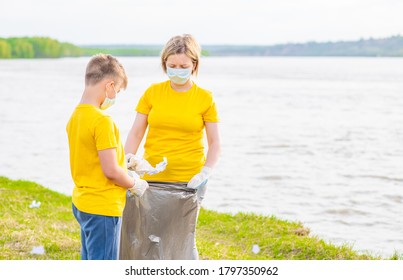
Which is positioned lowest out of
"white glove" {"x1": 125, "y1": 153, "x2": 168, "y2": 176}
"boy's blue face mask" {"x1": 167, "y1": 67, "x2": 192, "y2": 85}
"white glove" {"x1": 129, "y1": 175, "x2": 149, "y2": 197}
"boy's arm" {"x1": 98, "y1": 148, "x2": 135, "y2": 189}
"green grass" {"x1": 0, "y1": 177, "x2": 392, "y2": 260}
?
"green grass" {"x1": 0, "y1": 177, "x2": 392, "y2": 260}

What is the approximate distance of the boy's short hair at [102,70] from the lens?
3.74 meters

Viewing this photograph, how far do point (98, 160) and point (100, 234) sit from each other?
0.42 m

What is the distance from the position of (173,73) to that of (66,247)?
245 centimetres

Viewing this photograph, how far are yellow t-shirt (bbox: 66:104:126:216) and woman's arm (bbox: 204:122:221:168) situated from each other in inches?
33.8

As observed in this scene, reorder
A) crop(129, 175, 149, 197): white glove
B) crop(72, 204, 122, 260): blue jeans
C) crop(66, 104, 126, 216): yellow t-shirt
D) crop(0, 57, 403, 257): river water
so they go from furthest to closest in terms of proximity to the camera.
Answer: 1. crop(0, 57, 403, 257): river water
2. crop(129, 175, 149, 197): white glove
3. crop(72, 204, 122, 260): blue jeans
4. crop(66, 104, 126, 216): yellow t-shirt

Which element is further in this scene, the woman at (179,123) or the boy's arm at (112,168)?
the woman at (179,123)

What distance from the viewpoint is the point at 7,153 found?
54.6 ft

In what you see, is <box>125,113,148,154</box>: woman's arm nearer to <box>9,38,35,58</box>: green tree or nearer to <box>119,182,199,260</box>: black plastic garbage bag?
<box>119,182,199,260</box>: black plastic garbage bag

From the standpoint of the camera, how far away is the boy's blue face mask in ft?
14.5

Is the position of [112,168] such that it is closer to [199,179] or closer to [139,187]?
[139,187]

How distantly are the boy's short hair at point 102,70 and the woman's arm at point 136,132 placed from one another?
852mm

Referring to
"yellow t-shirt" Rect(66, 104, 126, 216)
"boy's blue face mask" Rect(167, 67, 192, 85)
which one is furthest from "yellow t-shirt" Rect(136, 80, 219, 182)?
"yellow t-shirt" Rect(66, 104, 126, 216)

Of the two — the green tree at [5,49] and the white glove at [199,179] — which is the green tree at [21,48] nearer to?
the green tree at [5,49]

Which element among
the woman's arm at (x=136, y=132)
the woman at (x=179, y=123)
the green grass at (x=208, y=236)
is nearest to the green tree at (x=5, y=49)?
the green grass at (x=208, y=236)
